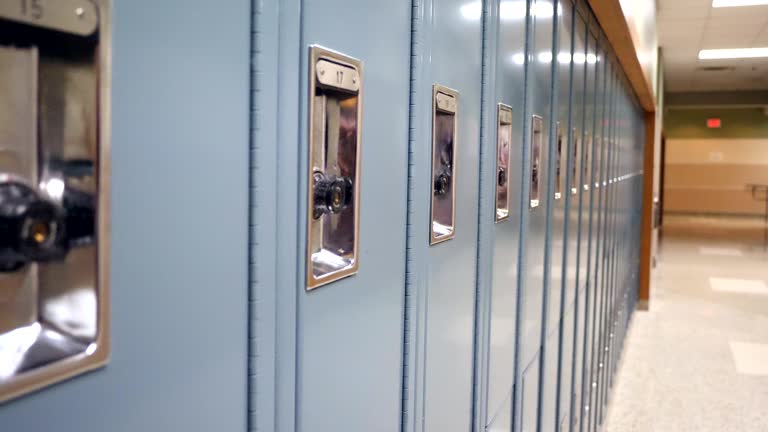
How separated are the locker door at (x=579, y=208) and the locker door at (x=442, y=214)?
1.49 m

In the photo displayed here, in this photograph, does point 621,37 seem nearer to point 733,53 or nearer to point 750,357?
point 750,357

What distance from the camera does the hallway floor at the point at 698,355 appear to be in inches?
182

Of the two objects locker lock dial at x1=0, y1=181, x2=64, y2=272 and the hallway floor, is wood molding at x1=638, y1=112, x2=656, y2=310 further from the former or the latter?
locker lock dial at x1=0, y1=181, x2=64, y2=272

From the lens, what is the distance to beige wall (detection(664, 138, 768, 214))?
65.5 ft

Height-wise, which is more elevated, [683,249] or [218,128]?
[218,128]

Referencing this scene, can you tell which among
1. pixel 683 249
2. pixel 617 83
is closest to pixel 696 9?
pixel 617 83

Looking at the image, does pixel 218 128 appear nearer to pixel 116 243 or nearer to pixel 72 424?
pixel 116 243

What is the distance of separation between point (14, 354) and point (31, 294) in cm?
4

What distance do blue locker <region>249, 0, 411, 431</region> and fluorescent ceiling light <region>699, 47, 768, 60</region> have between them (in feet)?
36.9

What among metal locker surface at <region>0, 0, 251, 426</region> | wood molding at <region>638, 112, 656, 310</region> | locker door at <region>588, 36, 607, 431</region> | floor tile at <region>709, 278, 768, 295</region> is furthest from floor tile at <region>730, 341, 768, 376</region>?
metal locker surface at <region>0, 0, 251, 426</region>

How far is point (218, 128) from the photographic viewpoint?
64cm

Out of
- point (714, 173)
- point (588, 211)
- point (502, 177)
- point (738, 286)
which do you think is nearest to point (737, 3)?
point (738, 286)

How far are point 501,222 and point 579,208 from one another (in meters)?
1.51

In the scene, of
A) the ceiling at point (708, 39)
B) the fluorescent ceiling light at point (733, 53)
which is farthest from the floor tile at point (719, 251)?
the fluorescent ceiling light at point (733, 53)
